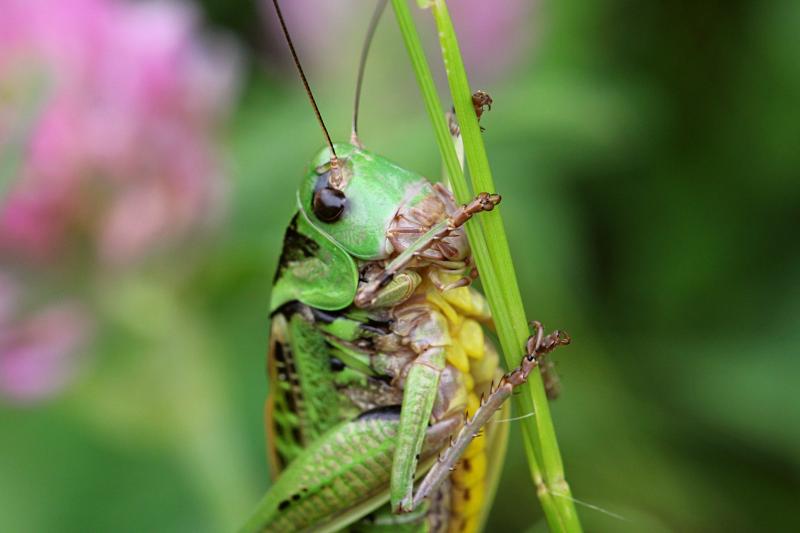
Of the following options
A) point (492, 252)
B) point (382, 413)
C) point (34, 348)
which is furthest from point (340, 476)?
point (34, 348)

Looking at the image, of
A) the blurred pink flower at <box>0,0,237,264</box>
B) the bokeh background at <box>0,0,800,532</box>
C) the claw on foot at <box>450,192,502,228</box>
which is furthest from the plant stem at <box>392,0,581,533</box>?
the blurred pink flower at <box>0,0,237,264</box>

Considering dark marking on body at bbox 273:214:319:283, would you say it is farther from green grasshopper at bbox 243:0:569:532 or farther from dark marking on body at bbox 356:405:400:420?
dark marking on body at bbox 356:405:400:420

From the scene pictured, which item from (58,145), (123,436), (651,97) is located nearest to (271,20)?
(58,145)

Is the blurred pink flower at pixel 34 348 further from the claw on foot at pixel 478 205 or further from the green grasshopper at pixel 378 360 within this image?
the claw on foot at pixel 478 205

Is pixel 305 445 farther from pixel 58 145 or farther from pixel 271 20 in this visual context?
pixel 271 20

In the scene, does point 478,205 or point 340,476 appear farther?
point 340,476

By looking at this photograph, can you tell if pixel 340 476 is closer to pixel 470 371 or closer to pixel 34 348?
pixel 470 371
